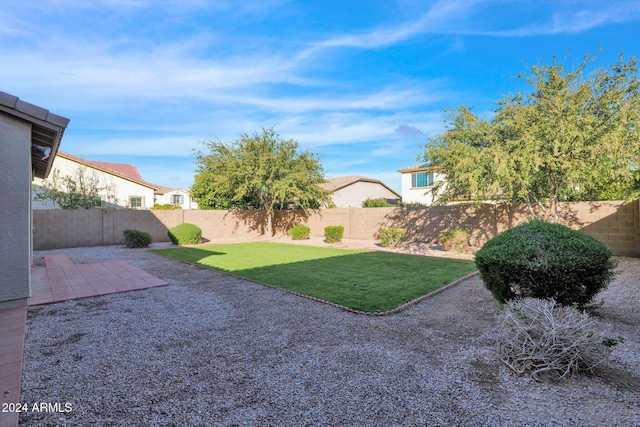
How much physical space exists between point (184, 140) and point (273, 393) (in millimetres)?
20620

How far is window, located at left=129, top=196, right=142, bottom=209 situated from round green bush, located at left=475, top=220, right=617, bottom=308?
26.8 metres

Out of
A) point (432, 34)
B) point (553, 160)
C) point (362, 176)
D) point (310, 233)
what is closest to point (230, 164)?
point (310, 233)

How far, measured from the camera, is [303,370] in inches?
127

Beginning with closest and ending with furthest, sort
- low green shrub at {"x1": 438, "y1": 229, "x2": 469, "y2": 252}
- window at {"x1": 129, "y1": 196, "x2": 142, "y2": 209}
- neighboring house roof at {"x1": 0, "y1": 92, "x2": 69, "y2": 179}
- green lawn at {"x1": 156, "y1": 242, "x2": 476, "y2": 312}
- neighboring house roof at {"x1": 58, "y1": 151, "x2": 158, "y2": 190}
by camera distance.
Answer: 1. neighboring house roof at {"x1": 0, "y1": 92, "x2": 69, "y2": 179}
2. green lawn at {"x1": 156, "y1": 242, "x2": 476, "y2": 312}
3. low green shrub at {"x1": 438, "y1": 229, "x2": 469, "y2": 252}
4. neighboring house roof at {"x1": 58, "y1": 151, "x2": 158, "y2": 190}
5. window at {"x1": 129, "y1": 196, "x2": 142, "y2": 209}

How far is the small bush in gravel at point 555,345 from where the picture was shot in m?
3.08

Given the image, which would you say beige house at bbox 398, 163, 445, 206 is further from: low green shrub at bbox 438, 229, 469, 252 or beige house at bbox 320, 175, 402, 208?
low green shrub at bbox 438, 229, 469, 252

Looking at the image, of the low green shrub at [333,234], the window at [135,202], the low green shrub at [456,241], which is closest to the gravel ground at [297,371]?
the low green shrub at [456,241]

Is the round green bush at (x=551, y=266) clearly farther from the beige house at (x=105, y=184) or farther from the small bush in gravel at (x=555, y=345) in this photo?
the beige house at (x=105, y=184)

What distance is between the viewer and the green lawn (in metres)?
6.13

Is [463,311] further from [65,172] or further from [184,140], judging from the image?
[65,172]

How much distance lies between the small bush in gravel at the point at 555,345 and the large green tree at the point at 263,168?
50.4 ft

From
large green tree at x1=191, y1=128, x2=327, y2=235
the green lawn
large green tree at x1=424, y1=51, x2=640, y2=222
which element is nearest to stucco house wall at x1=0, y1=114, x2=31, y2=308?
the green lawn

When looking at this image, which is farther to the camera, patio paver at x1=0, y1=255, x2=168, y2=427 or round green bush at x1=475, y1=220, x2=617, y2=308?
round green bush at x1=475, y1=220, x2=617, y2=308

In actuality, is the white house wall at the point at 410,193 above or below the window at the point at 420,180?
below
